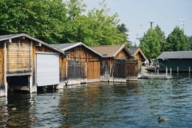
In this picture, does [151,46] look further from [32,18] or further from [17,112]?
[17,112]

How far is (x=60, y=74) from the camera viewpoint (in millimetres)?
31953

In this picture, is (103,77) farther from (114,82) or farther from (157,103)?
(157,103)

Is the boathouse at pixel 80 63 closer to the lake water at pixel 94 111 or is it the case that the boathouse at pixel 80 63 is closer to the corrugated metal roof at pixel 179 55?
the lake water at pixel 94 111

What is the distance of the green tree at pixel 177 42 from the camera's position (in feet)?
290

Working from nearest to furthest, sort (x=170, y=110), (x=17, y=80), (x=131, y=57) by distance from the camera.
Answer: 1. (x=170, y=110)
2. (x=17, y=80)
3. (x=131, y=57)

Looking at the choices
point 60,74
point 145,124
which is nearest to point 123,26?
point 60,74

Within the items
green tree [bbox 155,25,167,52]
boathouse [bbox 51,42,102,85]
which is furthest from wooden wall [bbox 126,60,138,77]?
green tree [bbox 155,25,167,52]

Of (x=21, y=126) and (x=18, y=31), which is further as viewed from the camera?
(x=18, y=31)

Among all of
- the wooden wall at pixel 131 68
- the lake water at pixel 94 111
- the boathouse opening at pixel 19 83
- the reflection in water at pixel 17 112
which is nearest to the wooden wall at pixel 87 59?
the wooden wall at pixel 131 68

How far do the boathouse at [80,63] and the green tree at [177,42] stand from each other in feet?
182

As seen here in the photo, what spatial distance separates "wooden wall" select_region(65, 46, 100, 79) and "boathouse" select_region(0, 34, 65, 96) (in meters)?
3.91

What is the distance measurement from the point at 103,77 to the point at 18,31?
588 inches

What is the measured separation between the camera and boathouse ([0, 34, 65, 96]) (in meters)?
23.8

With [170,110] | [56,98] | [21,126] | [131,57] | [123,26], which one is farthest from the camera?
[123,26]
